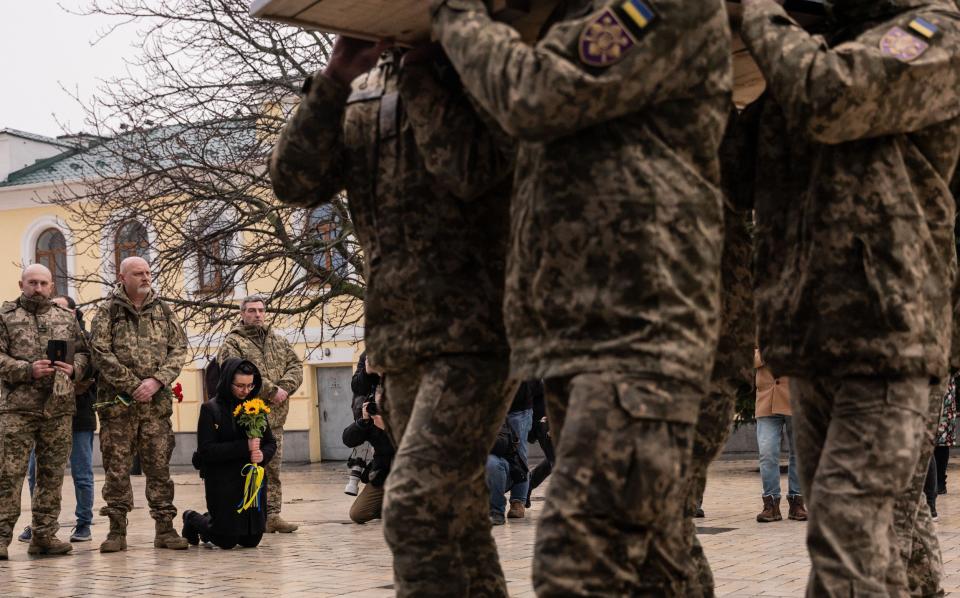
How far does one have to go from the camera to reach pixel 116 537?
11.0 meters

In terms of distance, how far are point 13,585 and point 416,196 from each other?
218 inches

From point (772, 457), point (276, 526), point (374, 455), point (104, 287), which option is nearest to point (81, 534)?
point (276, 526)

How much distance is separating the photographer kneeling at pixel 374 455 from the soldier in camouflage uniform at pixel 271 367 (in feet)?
2.14

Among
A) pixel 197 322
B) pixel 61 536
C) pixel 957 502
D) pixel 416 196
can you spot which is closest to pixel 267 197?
pixel 197 322

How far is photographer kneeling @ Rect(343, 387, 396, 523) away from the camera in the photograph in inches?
458

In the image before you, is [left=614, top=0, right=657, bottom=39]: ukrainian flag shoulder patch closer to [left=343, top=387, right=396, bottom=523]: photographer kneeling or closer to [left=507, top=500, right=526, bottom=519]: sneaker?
[left=343, top=387, right=396, bottom=523]: photographer kneeling

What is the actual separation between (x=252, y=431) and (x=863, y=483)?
7.88 meters

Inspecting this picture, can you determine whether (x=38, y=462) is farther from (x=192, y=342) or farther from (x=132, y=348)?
(x=192, y=342)

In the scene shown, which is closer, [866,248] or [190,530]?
[866,248]

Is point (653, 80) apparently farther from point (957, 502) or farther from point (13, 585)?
point (957, 502)

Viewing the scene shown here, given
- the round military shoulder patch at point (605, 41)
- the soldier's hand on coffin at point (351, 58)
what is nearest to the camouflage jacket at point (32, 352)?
the soldier's hand on coffin at point (351, 58)

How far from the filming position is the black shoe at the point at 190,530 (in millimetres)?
11371

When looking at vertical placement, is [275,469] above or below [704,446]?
below

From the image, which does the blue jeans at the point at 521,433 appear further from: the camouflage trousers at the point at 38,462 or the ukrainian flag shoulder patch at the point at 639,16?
the ukrainian flag shoulder patch at the point at 639,16
